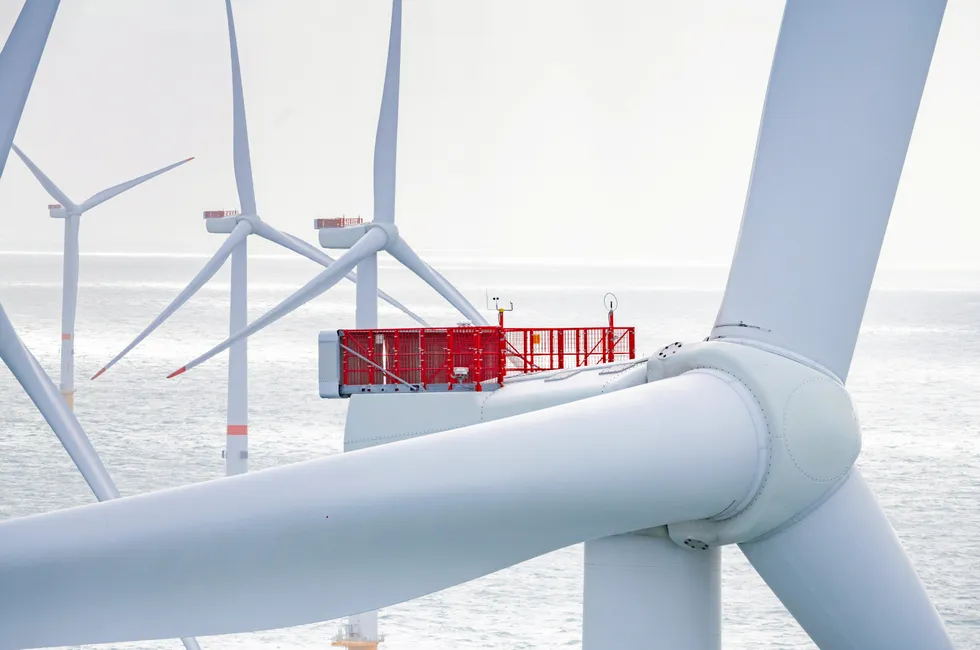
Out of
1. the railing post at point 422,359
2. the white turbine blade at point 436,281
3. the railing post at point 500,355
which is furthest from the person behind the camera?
the white turbine blade at point 436,281

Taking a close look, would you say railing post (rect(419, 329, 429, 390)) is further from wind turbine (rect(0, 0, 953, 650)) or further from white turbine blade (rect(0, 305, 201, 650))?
wind turbine (rect(0, 0, 953, 650))

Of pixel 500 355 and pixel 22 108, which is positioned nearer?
pixel 22 108

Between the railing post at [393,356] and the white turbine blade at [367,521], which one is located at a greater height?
the white turbine blade at [367,521]

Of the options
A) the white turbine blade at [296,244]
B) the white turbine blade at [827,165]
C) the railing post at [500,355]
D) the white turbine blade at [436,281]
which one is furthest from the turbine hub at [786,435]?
the white turbine blade at [296,244]

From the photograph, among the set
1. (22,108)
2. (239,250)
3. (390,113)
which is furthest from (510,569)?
(22,108)

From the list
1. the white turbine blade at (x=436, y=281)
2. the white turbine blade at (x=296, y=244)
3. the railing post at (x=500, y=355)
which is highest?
the railing post at (x=500, y=355)

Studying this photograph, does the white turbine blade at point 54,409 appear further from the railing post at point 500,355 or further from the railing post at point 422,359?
the railing post at point 422,359

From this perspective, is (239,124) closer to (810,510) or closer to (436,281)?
(436,281)
